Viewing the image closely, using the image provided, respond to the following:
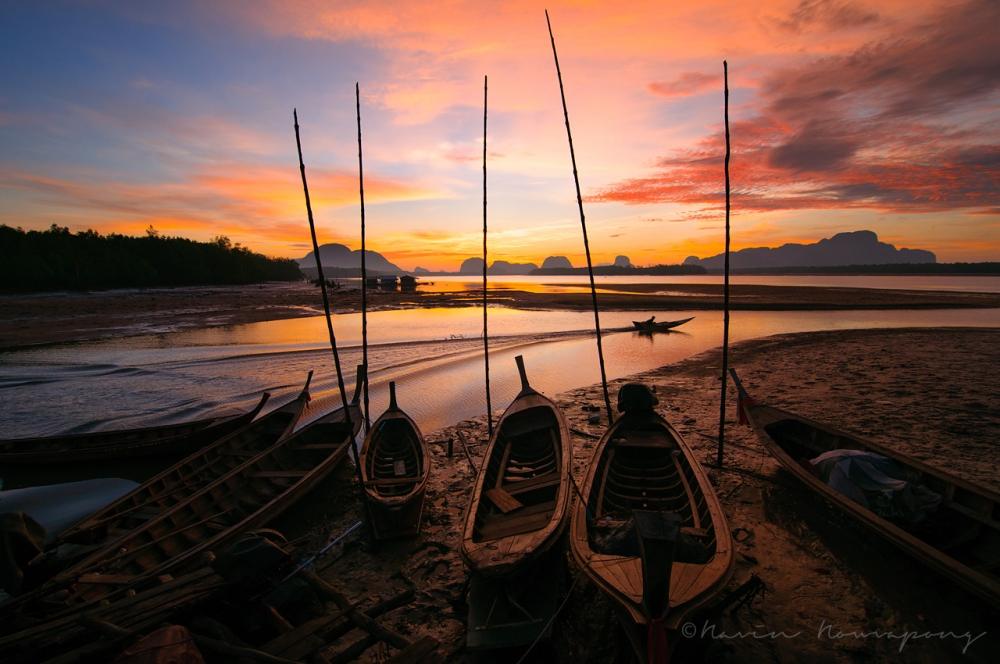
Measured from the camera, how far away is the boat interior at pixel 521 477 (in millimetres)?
5953

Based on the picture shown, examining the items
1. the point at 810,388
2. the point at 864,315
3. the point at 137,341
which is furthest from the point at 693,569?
the point at 864,315

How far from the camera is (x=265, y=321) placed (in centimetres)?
3409

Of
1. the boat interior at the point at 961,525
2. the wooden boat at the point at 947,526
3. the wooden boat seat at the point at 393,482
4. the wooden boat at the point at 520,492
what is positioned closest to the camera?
the wooden boat at the point at 947,526

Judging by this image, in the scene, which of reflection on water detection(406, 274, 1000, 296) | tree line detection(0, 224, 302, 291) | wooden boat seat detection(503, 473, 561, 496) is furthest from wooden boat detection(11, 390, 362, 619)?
tree line detection(0, 224, 302, 291)

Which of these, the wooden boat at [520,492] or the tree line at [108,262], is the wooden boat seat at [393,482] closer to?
the wooden boat at [520,492]

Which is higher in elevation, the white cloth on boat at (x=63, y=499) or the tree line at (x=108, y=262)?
the tree line at (x=108, y=262)

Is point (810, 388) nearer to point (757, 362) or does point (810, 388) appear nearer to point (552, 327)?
point (757, 362)

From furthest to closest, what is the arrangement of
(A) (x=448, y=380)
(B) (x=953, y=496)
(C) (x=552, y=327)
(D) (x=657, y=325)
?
(C) (x=552, y=327) → (D) (x=657, y=325) → (A) (x=448, y=380) → (B) (x=953, y=496)

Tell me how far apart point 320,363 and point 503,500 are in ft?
54.0

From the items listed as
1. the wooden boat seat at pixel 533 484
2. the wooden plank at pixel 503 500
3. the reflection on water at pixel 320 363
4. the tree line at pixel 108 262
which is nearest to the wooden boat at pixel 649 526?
the wooden boat seat at pixel 533 484

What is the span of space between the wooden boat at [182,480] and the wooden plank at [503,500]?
5390mm

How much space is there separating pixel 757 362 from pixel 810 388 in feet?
16.1

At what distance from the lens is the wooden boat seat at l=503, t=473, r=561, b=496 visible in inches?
274

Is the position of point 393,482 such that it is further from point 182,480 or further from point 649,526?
point 649,526
